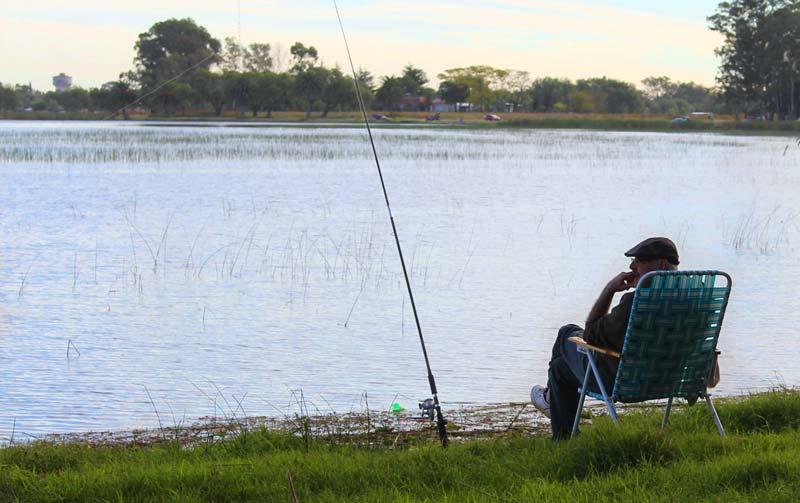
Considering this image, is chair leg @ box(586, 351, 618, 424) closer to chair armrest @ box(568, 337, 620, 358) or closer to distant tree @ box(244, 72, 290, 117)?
chair armrest @ box(568, 337, 620, 358)

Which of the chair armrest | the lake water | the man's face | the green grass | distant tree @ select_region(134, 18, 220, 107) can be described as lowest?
the lake water

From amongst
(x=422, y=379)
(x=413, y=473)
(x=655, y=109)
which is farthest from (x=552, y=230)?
(x=655, y=109)

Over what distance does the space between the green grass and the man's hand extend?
570mm

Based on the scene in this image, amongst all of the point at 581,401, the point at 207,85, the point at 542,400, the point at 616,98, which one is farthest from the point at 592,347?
the point at 616,98

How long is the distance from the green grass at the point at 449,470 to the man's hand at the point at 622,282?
1.87 feet

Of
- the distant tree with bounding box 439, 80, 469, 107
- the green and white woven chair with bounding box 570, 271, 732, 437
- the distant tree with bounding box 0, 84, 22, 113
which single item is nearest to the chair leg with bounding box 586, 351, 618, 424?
the green and white woven chair with bounding box 570, 271, 732, 437

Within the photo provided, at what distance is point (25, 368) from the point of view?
816 centimetres

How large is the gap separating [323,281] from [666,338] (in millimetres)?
7865

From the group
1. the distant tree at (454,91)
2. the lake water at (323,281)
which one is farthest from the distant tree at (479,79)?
the lake water at (323,281)

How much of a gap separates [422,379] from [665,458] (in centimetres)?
355

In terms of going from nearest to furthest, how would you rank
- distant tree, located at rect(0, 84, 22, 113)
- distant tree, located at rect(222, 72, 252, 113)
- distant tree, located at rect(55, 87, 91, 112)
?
distant tree, located at rect(222, 72, 252, 113)
distant tree, located at rect(55, 87, 91, 112)
distant tree, located at rect(0, 84, 22, 113)

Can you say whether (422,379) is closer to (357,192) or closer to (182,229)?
(182,229)

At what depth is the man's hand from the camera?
4.88 m

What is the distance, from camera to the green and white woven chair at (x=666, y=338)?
4.55 metres
